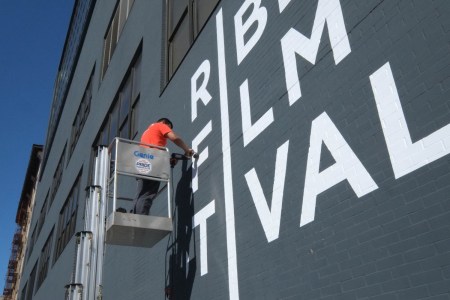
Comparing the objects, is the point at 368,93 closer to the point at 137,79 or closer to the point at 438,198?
the point at 438,198

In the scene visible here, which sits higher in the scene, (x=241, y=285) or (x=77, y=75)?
(x=77, y=75)

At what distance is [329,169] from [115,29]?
485 inches

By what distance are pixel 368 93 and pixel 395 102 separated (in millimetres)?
323

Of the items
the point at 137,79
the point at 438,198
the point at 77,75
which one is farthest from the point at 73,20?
the point at 438,198

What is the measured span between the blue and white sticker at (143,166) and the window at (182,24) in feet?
9.37

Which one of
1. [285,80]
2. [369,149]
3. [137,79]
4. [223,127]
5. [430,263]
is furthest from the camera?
[137,79]

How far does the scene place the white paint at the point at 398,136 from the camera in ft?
10.9

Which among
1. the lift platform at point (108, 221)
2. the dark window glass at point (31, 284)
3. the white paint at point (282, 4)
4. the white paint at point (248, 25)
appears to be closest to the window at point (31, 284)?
the dark window glass at point (31, 284)

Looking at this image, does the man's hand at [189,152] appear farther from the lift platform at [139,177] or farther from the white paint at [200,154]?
the lift platform at [139,177]

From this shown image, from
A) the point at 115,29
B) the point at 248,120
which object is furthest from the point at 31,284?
the point at 248,120

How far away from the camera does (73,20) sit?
26922mm

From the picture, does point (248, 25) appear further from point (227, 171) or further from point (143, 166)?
point (143, 166)

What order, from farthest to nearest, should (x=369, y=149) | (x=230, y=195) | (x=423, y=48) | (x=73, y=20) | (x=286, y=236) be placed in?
(x=73, y=20), (x=230, y=195), (x=286, y=236), (x=369, y=149), (x=423, y=48)

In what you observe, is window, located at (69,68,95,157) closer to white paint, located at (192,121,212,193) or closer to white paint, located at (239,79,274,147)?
white paint, located at (192,121,212,193)
